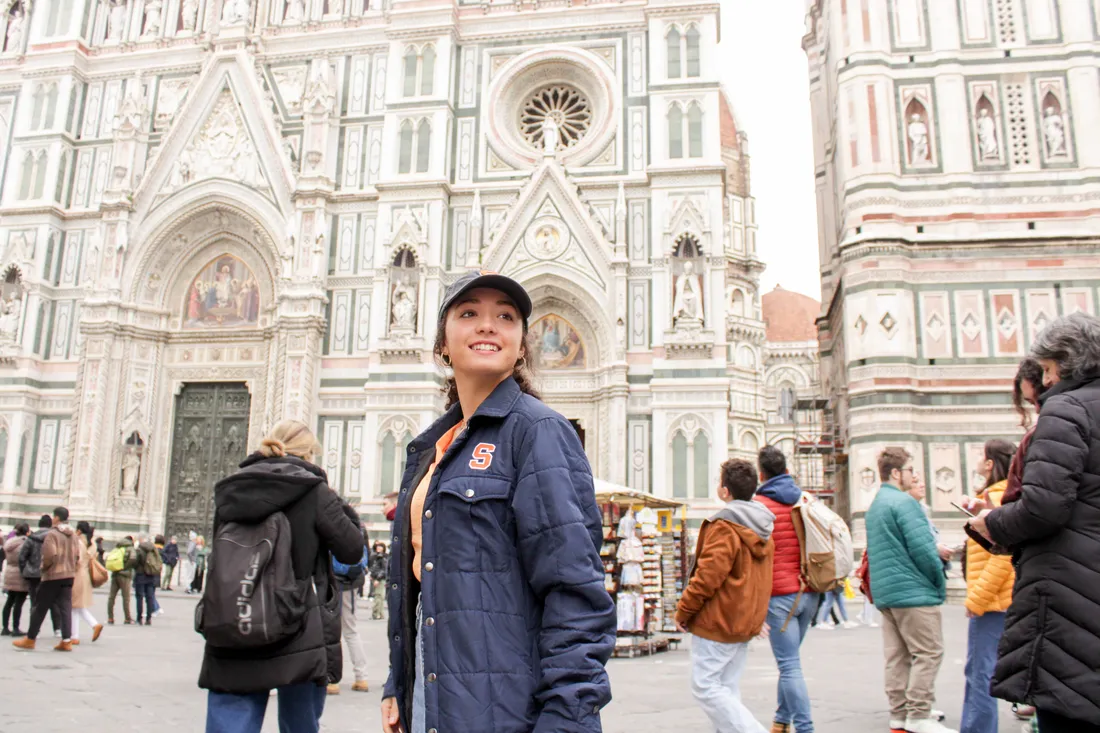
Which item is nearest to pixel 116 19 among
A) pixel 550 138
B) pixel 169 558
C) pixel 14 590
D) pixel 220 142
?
pixel 220 142

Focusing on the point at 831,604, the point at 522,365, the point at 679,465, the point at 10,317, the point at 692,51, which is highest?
the point at 692,51

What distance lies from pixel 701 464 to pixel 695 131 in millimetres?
8069

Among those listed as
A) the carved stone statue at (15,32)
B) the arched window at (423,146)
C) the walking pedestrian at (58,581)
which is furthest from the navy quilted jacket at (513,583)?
the carved stone statue at (15,32)

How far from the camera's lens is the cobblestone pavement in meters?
6.06

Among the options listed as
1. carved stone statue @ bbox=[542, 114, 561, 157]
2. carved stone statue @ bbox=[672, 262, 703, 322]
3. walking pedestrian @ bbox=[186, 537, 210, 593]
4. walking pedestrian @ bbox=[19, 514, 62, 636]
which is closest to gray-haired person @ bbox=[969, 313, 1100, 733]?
walking pedestrian @ bbox=[19, 514, 62, 636]

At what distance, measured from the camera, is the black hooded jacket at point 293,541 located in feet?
11.3

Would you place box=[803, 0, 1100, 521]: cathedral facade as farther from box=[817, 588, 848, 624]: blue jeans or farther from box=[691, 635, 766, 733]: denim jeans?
box=[691, 635, 766, 733]: denim jeans

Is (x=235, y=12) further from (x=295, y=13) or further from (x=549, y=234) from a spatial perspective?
(x=549, y=234)

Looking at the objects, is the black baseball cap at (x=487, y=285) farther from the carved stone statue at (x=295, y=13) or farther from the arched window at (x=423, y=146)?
the carved stone statue at (x=295, y=13)

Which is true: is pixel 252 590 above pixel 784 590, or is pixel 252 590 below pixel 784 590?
above

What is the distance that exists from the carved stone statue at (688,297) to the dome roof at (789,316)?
4516 cm

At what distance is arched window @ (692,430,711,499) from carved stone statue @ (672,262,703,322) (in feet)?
8.94

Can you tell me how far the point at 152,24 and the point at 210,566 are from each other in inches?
1046

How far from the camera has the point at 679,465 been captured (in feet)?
64.4
